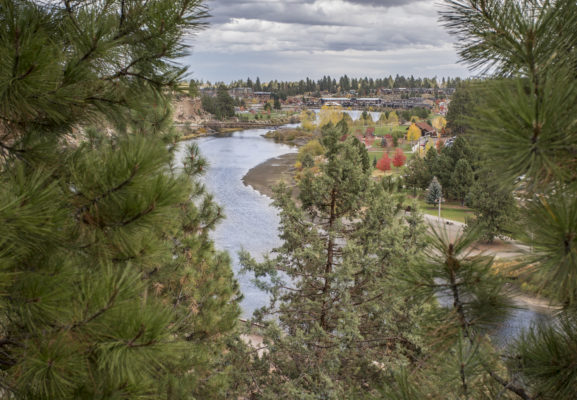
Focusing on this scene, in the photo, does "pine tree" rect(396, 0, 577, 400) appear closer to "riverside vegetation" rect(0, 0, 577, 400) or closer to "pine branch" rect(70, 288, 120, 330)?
"riverside vegetation" rect(0, 0, 577, 400)

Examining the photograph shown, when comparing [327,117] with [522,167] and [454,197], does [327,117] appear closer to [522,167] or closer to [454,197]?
[454,197]

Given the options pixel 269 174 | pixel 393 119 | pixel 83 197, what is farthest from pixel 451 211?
pixel 393 119

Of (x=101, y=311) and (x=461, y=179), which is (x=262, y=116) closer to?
(x=461, y=179)

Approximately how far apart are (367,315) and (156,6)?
19.0 feet

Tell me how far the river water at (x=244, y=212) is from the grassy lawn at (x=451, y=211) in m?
9.17

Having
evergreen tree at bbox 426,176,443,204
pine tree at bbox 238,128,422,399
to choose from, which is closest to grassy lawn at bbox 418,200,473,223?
evergreen tree at bbox 426,176,443,204

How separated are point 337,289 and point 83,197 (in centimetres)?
488

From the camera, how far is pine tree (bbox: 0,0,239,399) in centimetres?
194

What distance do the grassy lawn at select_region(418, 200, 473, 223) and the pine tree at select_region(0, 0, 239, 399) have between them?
76.3 ft

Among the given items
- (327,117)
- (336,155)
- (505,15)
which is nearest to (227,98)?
(327,117)

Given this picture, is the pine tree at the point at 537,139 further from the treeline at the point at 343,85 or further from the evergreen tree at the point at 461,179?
the treeline at the point at 343,85

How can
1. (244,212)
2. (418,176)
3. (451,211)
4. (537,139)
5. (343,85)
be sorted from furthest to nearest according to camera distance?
(343,85)
(418,176)
(451,211)
(244,212)
(537,139)

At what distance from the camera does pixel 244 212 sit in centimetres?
2567

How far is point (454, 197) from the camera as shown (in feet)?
90.5
